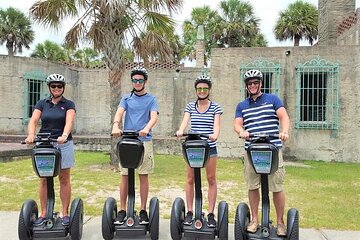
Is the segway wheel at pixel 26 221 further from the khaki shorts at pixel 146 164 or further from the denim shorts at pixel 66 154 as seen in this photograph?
the khaki shorts at pixel 146 164

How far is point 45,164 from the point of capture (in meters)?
4.01

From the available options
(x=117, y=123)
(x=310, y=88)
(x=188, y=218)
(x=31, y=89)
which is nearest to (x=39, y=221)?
(x=117, y=123)

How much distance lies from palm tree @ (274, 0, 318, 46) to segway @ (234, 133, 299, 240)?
28.0m

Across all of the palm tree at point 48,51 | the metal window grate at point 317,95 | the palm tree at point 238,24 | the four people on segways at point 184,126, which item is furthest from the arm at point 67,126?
the palm tree at point 48,51

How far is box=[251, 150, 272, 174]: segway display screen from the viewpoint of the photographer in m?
3.75

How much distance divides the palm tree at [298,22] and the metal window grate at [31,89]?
2077 centimetres

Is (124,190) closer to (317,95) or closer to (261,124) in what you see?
(261,124)

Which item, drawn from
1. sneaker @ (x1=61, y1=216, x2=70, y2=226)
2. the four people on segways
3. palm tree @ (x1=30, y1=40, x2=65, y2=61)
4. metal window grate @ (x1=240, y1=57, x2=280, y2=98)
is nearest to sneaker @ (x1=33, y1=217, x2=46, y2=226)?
the four people on segways

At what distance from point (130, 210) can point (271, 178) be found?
1524 millimetres

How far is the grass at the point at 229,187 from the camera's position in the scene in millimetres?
5887

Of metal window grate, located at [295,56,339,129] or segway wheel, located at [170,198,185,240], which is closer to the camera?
segway wheel, located at [170,198,185,240]

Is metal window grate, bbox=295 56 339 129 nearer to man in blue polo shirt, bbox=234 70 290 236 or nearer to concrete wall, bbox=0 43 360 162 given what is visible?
concrete wall, bbox=0 43 360 162

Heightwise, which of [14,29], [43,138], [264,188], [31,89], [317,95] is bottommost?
[264,188]

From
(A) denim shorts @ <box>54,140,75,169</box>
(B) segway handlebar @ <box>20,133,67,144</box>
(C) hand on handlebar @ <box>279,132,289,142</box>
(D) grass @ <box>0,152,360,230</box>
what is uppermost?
(C) hand on handlebar @ <box>279,132,289,142</box>
